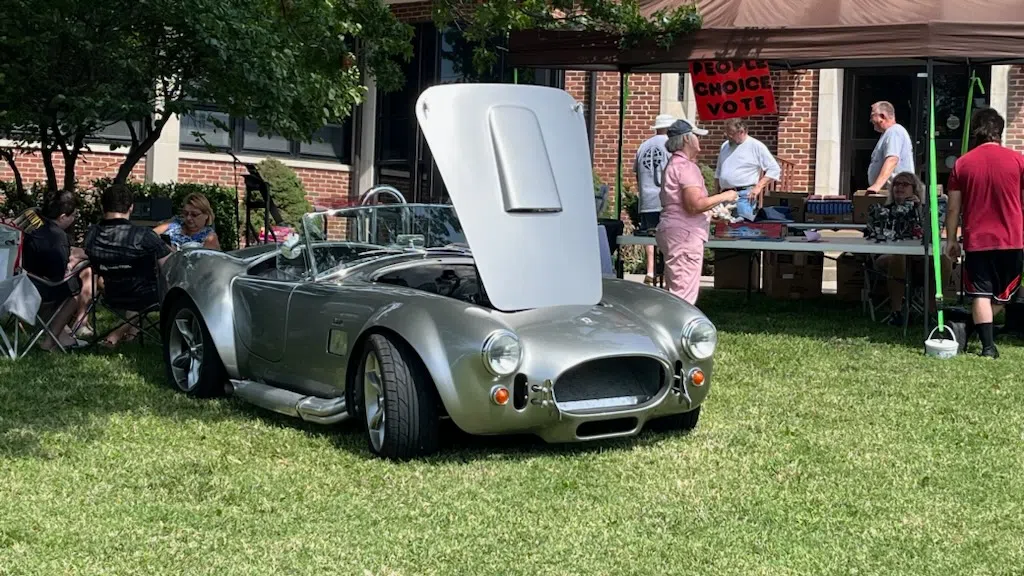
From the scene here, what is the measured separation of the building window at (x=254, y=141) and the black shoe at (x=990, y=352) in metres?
11.1

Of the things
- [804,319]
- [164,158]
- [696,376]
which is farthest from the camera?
[164,158]

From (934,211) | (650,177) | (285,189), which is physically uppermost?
(650,177)

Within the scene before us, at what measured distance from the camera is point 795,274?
42.5 ft

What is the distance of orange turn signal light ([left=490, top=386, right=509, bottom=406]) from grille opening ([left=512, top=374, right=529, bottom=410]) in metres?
0.05

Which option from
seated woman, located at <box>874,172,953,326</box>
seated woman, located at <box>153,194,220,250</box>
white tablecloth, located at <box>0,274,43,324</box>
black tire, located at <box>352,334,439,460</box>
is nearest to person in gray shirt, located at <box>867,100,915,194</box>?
seated woman, located at <box>874,172,953,326</box>

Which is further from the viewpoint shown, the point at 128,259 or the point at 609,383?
the point at 128,259

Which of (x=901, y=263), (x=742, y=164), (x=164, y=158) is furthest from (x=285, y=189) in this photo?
(x=901, y=263)

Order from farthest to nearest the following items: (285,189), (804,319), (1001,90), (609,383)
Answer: (285,189) → (1001,90) → (804,319) → (609,383)

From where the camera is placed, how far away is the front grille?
590 centimetres

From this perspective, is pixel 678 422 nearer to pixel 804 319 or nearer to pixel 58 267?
pixel 58 267

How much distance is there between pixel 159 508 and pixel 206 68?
5872 millimetres

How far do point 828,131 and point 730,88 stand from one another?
262 inches

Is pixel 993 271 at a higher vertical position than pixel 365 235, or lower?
lower

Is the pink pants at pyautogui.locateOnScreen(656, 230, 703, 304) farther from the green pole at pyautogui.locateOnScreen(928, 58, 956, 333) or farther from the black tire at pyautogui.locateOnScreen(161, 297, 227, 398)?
the black tire at pyautogui.locateOnScreen(161, 297, 227, 398)
